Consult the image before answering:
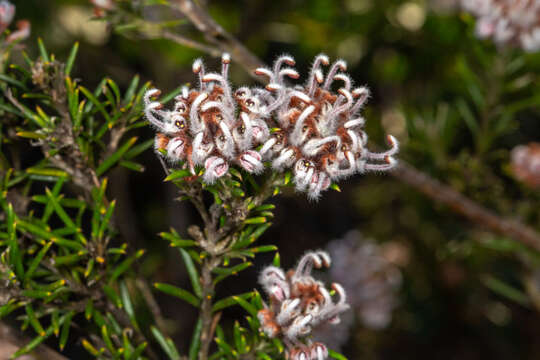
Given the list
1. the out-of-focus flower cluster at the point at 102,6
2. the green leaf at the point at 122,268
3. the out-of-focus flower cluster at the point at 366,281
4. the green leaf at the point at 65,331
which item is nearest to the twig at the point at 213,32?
the out-of-focus flower cluster at the point at 102,6

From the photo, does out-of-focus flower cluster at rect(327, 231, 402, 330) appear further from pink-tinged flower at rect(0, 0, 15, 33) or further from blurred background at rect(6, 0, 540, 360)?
pink-tinged flower at rect(0, 0, 15, 33)

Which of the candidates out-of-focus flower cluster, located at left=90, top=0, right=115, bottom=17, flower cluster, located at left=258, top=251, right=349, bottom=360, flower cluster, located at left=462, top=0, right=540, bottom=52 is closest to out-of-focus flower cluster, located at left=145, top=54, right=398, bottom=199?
flower cluster, located at left=258, top=251, right=349, bottom=360

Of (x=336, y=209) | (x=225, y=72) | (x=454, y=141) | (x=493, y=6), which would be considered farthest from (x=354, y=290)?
(x=225, y=72)

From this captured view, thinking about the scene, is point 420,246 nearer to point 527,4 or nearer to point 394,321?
point 394,321

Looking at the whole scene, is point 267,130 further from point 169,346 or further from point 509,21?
point 509,21

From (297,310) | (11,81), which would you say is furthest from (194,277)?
(11,81)

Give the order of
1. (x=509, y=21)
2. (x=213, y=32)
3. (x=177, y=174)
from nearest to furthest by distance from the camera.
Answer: (x=177, y=174)
(x=213, y=32)
(x=509, y=21)

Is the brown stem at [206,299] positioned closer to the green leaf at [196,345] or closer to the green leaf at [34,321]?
the green leaf at [196,345]
